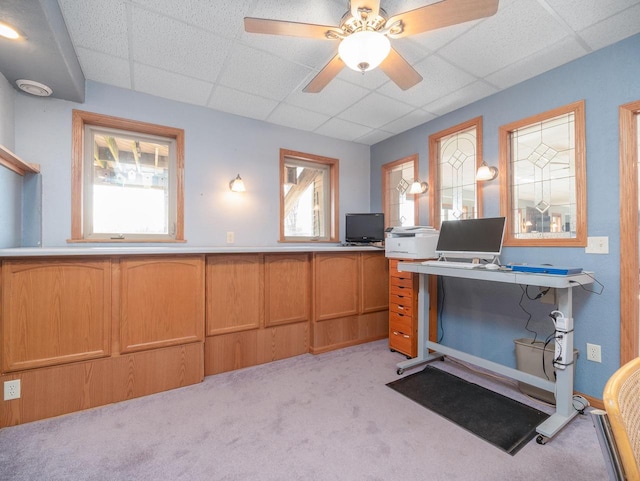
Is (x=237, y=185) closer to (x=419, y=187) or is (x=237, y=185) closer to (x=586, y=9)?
(x=419, y=187)

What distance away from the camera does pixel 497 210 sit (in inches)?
114

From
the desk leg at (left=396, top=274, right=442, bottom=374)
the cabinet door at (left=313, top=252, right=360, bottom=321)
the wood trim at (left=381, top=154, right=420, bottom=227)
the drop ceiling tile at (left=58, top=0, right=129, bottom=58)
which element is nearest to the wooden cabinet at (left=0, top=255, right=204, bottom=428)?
the cabinet door at (left=313, top=252, right=360, bottom=321)

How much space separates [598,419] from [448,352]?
228cm

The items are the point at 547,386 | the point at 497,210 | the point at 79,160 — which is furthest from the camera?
the point at 497,210

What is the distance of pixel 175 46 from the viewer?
2.24 metres

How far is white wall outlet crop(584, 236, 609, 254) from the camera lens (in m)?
2.20

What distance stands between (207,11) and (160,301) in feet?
6.98

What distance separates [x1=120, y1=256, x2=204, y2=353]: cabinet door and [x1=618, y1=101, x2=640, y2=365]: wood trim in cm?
325

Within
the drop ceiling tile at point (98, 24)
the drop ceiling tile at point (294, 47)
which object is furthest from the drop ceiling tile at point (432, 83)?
the drop ceiling tile at point (98, 24)

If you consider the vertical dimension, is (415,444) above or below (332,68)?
below

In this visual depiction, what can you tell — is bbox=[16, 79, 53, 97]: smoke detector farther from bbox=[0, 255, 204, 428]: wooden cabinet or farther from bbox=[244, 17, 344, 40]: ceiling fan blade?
bbox=[244, 17, 344, 40]: ceiling fan blade

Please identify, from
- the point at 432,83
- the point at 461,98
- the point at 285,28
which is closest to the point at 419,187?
the point at 461,98

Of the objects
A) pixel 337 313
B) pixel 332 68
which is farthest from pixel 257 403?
pixel 332 68

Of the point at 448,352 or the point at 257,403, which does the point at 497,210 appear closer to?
the point at 448,352
